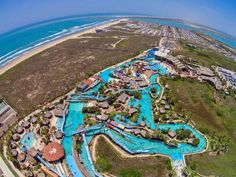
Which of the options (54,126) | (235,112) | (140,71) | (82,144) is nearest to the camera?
(82,144)

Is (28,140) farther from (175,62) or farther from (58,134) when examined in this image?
(175,62)

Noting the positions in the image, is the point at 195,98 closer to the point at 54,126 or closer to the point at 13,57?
the point at 54,126

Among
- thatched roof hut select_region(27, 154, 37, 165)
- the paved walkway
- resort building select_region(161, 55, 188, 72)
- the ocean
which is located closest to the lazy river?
thatched roof hut select_region(27, 154, 37, 165)

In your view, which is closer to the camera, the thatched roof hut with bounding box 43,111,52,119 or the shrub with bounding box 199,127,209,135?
the shrub with bounding box 199,127,209,135

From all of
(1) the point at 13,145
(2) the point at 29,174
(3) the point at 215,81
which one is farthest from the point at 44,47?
(3) the point at 215,81

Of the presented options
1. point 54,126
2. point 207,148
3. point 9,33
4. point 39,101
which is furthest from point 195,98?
point 9,33

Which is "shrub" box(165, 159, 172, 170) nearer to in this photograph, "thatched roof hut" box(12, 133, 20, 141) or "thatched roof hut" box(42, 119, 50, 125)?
"thatched roof hut" box(42, 119, 50, 125)

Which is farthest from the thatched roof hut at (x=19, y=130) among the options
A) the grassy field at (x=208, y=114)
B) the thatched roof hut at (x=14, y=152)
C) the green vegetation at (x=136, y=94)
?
the grassy field at (x=208, y=114)

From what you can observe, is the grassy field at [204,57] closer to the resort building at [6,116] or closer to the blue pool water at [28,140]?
the resort building at [6,116]
